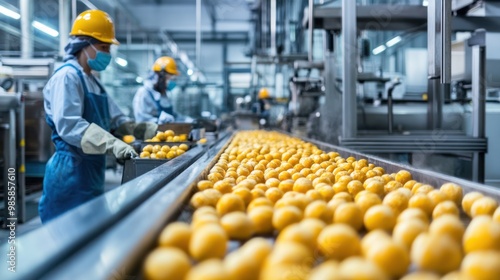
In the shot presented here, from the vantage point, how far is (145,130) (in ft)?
12.9

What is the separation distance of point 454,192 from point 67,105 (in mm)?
2326

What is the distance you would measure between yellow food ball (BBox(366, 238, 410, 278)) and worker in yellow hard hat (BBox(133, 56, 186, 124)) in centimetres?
480

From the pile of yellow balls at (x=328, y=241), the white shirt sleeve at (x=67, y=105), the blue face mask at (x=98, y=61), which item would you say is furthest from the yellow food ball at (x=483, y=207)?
the blue face mask at (x=98, y=61)

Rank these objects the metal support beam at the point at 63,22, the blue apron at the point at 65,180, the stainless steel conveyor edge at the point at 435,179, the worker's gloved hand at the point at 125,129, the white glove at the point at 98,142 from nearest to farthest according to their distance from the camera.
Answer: the stainless steel conveyor edge at the point at 435,179
the white glove at the point at 98,142
the blue apron at the point at 65,180
the worker's gloved hand at the point at 125,129
the metal support beam at the point at 63,22

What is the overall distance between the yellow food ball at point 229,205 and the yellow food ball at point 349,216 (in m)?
0.29

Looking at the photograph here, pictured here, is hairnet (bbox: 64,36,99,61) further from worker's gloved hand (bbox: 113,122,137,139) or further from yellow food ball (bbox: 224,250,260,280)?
yellow food ball (bbox: 224,250,260,280)

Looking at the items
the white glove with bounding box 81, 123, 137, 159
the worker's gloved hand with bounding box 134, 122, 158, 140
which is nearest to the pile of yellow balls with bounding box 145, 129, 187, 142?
the worker's gloved hand with bounding box 134, 122, 158, 140

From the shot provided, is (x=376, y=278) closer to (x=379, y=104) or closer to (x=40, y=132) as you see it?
(x=379, y=104)

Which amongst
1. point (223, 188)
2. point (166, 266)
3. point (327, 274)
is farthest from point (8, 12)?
point (327, 274)

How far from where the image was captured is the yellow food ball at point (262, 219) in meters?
1.20

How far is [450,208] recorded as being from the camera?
1355 mm

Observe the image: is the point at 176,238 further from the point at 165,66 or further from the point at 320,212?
the point at 165,66

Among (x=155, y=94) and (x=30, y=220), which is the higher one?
(x=155, y=94)

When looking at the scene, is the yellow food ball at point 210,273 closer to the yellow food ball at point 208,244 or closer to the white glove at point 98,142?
the yellow food ball at point 208,244
